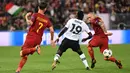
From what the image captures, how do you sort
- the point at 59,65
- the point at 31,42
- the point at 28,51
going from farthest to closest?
the point at 59,65
the point at 31,42
the point at 28,51

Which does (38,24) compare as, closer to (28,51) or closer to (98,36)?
(28,51)

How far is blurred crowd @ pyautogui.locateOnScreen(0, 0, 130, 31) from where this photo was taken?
2869 centimetres

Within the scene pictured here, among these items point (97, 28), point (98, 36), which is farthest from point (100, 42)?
point (97, 28)

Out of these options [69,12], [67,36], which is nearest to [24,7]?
[69,12]

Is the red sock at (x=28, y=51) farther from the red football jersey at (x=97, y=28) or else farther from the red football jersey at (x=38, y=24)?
the red football jersey at (x=97, y=28)

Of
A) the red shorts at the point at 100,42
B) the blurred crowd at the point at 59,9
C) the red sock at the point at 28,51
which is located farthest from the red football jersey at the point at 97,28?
the blurred crowd at the point at 59,9

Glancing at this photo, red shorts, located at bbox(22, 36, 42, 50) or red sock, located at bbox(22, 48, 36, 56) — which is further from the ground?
red shorts, located at bbox(22, 36, 42, 50)

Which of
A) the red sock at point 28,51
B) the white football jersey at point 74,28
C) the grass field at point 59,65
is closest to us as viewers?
the red sock at point 28,51

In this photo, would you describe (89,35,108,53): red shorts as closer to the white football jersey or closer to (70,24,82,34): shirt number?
the white football jersey

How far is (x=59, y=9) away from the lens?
102 ft

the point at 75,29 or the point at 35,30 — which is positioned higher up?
the point at 35,30

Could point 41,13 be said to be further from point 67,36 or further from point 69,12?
point 69,12

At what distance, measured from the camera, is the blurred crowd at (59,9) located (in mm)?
28688

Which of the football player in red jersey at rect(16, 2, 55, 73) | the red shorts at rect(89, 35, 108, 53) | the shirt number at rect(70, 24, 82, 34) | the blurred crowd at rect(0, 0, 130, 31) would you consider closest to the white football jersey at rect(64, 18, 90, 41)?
the shirt number at rect(70, 24, 82, 34)
